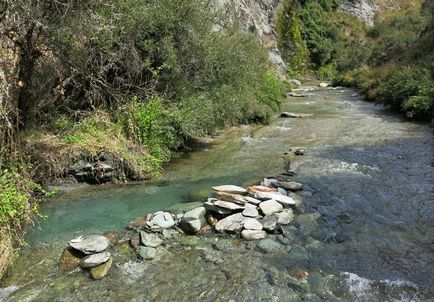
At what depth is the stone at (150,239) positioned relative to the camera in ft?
23.8

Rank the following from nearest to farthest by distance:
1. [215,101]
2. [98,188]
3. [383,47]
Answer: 1. [98,188]
2. [215,101]
3. [383,47]

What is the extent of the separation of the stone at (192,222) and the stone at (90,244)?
1535mm

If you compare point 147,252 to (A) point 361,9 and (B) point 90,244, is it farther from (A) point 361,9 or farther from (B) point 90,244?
(A) point 361,9

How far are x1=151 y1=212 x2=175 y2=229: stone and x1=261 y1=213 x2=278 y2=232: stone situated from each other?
189cm

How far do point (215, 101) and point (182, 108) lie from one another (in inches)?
104

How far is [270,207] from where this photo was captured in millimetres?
8406

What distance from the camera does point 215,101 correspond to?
15.0 metres

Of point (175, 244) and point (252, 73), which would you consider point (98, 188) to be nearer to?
point (175, 244)

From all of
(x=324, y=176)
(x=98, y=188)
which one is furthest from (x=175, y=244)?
(x=324, y=176)

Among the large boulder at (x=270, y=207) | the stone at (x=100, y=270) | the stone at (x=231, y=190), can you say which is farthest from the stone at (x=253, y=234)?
the stone at (x=100, y=270)

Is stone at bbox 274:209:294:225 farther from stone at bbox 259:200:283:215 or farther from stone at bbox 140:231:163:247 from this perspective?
stone at bbox 140:231:163:247

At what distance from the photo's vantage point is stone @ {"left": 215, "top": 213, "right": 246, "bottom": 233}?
302 inches

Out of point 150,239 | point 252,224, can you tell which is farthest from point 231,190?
point 150,239

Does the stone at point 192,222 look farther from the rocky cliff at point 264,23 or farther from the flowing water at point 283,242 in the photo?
the rocky cliff at point 264,23
